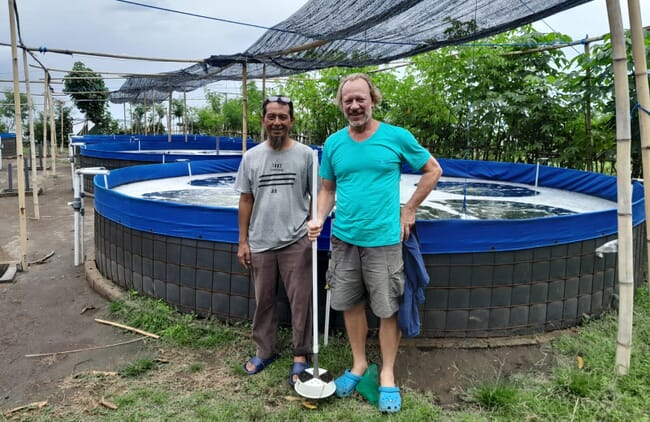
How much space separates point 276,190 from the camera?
221 centimetres

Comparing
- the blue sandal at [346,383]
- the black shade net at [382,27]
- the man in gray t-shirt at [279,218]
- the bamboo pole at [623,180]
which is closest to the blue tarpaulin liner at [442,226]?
the man in gray t-shirt at [279,218]

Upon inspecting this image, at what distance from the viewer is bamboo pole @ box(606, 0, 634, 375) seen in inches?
80.7

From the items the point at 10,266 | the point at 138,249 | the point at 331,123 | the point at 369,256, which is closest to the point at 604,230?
the point at 369,256

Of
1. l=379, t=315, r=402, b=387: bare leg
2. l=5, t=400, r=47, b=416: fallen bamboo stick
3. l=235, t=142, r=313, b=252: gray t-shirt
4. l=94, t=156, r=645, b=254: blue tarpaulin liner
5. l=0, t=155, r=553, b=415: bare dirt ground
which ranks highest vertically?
l=235, t=142, r=313, b=252: gray t-shirt

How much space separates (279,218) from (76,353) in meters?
1.32

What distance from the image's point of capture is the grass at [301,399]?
192 cm

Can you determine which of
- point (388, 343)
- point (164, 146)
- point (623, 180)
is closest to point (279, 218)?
point (388, 343)

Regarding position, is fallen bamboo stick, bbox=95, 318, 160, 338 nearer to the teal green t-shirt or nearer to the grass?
the grass

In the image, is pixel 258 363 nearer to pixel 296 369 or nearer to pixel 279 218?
pixel 296 369

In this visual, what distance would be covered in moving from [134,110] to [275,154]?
1010 inches

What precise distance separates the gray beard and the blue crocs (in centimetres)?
113

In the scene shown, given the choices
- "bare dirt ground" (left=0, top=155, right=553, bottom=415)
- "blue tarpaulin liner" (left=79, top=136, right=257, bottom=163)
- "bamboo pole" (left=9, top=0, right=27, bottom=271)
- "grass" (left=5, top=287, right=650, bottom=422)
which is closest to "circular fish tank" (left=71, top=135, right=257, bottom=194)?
"blue tarpaulin liner" (left=79, top=136, right=257, bottom=163)

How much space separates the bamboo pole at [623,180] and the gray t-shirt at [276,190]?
1.34 metres

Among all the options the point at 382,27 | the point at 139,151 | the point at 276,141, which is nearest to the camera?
the point at 276,141
